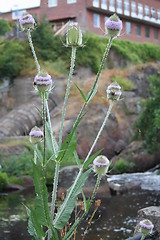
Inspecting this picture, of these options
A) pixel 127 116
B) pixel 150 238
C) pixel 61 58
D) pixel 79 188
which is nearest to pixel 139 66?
pixel 61 58

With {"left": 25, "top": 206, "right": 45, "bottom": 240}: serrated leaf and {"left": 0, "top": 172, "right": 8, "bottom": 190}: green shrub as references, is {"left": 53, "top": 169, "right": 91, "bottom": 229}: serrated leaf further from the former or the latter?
{"left": 0, "top": 172, "right": 8, "bottom": 190}: green shrub

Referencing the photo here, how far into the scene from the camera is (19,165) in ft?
39.6

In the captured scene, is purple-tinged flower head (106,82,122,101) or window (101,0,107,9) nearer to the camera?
purple-tinged flower head (106,82,122,101)

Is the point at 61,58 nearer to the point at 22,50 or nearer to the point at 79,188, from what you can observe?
the point at 22,50

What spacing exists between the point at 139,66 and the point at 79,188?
71.9 feet

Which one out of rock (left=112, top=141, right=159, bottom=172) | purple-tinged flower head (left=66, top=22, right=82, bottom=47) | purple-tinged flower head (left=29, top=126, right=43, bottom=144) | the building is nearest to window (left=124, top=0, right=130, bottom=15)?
the building

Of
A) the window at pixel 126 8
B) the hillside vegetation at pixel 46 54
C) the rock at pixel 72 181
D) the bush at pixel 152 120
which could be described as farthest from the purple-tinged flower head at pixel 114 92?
the hillside vegetation at pixel 46 54

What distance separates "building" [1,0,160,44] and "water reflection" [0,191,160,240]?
31.0ft

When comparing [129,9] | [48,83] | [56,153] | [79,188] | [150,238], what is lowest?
[150,238]

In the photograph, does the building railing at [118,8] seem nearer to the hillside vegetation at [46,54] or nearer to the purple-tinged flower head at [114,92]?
the hillside vegetation at [46,54]

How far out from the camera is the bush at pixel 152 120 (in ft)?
48.1

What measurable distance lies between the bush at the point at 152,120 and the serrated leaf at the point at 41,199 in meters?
12.7

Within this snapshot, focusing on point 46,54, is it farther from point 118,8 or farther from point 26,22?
point 26,22

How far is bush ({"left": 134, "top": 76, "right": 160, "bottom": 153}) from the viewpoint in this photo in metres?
14.7
